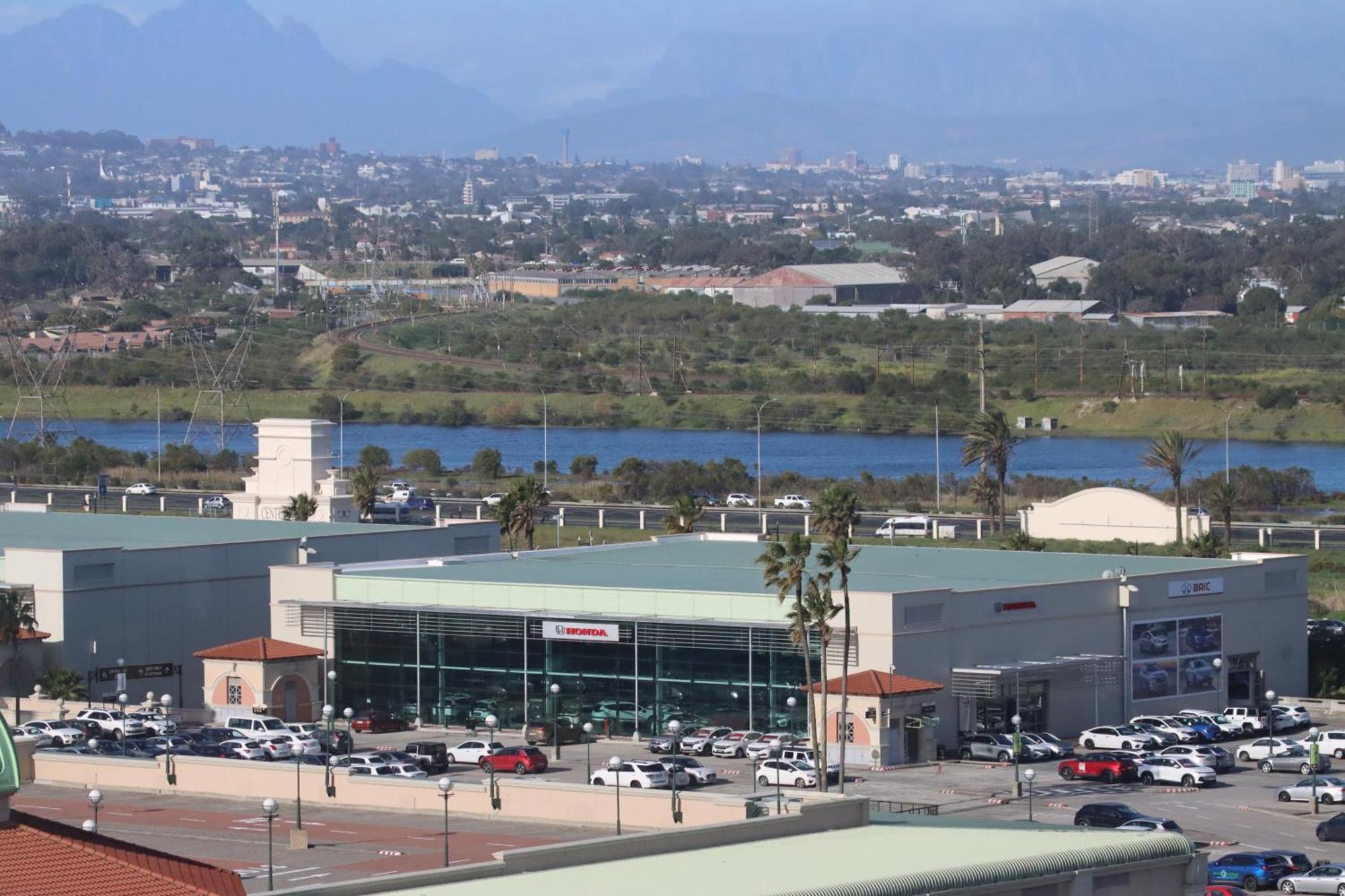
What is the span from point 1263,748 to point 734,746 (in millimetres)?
8771

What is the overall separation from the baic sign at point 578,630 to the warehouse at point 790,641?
0.04 m

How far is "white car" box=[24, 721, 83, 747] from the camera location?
141 feet

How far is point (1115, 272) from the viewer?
194 meters

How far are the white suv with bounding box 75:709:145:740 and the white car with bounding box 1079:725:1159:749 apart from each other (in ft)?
52.9

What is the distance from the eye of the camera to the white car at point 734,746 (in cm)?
4272

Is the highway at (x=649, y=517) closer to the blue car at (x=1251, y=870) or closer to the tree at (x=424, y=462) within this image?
the tree at (x=424, y=462)

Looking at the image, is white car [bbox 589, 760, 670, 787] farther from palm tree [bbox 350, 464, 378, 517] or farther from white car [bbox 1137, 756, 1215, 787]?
palm tree [bbox 350, 464, 378, 517]

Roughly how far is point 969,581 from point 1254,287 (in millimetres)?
143957

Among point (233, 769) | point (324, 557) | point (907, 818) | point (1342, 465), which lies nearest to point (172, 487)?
point (324, 557)

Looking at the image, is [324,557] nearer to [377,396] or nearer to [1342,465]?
[1342,465]

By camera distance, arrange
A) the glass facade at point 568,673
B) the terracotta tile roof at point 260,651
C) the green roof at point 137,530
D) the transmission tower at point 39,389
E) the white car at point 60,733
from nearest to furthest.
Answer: the white car at point 60,733 < the glass facade at point 568,673 < the terracotta tile roof at point 260,651 < the green roof at point 137,530 < the transmission tower at point 39,389

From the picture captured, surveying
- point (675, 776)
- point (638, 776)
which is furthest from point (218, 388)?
point (675, 776)

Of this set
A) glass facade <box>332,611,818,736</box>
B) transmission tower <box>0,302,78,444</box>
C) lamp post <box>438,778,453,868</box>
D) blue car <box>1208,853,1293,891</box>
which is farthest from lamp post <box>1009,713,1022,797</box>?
transmission tower <box>0,302,78,444</box>

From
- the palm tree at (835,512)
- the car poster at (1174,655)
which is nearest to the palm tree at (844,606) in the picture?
the palm tree at (835,512)
